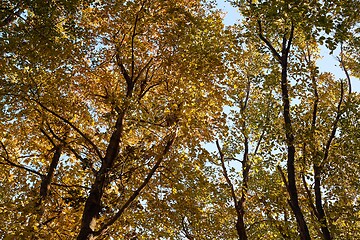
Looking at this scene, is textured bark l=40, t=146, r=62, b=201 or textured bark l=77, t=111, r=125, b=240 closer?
textured bark l=77, t=111, r=125, b=240

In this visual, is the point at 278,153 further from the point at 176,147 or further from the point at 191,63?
the point at 191,63

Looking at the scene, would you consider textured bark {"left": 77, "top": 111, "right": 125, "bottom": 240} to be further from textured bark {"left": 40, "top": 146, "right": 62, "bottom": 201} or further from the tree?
textured bark {"left": 40, "top": 146, "right": 62, "bottom": 201}

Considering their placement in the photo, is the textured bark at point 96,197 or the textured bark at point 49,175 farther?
the textured bark at point 49,175

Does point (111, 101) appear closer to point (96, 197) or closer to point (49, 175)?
point (96, 197)

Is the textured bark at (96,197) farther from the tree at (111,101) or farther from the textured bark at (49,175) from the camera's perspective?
the textured bark at (49,175)

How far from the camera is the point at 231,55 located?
33.5 feet

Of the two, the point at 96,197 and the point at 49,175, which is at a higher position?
the point at 49,175

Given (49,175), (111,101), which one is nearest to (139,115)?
(111,101)

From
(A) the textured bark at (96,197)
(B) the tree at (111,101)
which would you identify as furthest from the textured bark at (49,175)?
(A) the textured bark at (96,197)

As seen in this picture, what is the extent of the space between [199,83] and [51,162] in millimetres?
6129

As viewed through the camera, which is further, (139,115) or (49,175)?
(49,175)

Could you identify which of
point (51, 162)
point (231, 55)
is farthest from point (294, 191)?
point (51, 162)

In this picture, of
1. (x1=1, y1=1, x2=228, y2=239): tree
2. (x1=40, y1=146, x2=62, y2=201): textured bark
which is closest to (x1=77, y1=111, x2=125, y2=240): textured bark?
(x1=1, y1=1, x2=228, y2=239): tree

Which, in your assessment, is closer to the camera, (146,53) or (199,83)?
(199,83)
